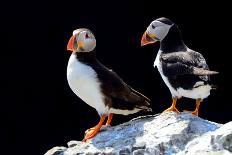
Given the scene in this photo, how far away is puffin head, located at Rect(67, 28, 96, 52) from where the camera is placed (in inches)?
248

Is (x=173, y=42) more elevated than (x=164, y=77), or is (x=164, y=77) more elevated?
(x=173, y=42)

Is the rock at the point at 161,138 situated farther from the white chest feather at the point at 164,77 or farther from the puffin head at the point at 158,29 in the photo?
the puffin head at the point at 158,29

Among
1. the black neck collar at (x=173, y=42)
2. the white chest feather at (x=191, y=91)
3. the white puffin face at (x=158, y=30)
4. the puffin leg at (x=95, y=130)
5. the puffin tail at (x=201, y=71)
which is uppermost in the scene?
the white puffin face at (x=158, y=30)

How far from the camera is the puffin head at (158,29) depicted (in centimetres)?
653

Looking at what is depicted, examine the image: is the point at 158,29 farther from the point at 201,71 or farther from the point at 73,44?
the point at 73,44

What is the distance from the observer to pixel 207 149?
5.54 metres

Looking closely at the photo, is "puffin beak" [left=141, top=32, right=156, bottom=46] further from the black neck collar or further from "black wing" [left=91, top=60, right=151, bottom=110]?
"black wing" [left=91, top=60, right=151, bottom=110]

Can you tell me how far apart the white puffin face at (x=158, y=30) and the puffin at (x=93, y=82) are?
1.83 ft

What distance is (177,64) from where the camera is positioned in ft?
20.4

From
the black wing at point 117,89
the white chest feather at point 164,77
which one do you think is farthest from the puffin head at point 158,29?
the black wing at point 117,89

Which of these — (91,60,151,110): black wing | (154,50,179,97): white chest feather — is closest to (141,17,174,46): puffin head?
(154,50,179,97): white chest feather

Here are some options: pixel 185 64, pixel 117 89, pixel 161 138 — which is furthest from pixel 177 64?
pixel 161 138

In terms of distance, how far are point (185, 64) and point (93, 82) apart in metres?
0.89

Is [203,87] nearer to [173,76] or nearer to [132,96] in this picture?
[173,76]
